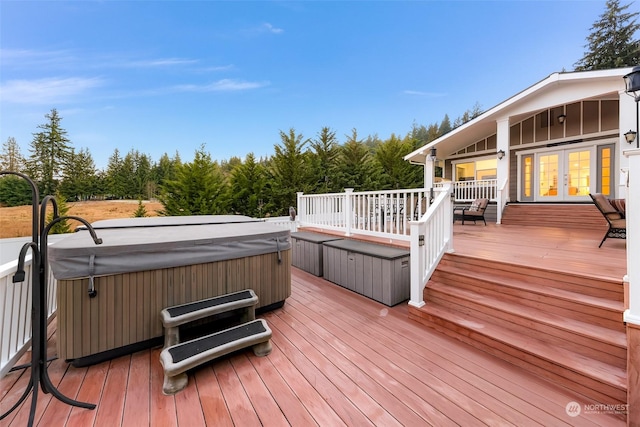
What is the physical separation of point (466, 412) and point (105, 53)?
13433 mm

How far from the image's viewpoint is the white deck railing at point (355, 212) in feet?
13.4

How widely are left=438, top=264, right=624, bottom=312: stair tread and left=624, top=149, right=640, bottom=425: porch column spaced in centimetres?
62

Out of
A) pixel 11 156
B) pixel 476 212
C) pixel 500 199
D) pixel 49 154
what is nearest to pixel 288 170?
pixel 476 212

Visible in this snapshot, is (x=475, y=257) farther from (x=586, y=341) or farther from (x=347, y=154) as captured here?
(x=347, y=154)

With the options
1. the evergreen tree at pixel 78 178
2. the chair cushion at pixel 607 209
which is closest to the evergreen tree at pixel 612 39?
the chair cushion at pixel 607 209

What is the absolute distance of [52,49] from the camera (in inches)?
329

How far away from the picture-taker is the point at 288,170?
10922 millimetres

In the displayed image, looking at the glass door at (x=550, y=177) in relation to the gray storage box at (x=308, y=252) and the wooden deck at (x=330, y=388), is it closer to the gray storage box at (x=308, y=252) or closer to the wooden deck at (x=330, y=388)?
the wooden deck at (x=330, y=388)

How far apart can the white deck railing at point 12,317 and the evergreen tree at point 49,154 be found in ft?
46.1

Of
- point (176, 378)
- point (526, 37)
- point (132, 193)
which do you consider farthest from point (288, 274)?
point (526, 37)

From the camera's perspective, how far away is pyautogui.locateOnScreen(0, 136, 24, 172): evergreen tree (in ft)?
39.6

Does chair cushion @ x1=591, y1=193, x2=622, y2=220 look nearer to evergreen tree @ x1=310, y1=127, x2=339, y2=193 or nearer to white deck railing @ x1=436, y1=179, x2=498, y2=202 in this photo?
white deck railing @ x1=436, y1=179, x2=498, y2=202

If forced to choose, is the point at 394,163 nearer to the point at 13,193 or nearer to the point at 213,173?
the point at 213,173

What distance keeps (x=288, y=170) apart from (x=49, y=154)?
476 inches
